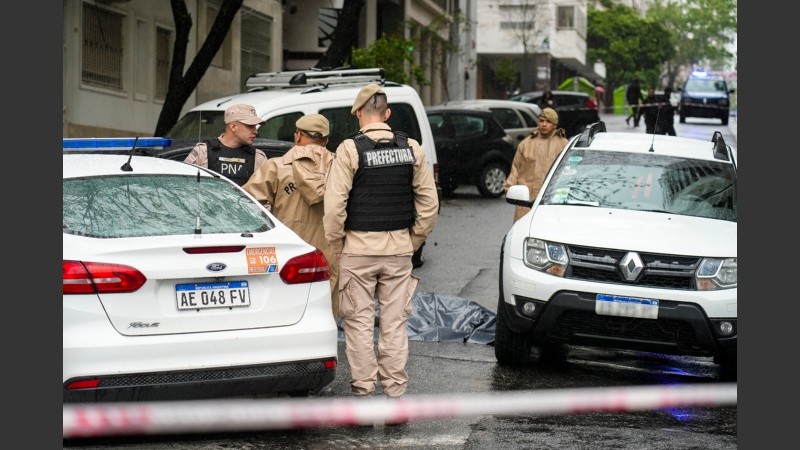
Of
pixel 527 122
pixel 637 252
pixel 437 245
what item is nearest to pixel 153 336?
pixel 637 252

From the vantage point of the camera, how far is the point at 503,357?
899 cm

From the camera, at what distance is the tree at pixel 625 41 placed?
3469 inches

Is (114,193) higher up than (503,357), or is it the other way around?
(114,193)

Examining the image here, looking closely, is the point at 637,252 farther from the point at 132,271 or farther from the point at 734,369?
the point at 132,271

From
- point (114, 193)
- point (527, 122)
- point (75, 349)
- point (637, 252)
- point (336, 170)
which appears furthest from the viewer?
point (527, 122)

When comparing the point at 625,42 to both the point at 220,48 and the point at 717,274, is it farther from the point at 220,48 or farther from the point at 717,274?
the point at 717,274

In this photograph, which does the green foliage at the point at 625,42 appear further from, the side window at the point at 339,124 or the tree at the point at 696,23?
the side window at the point at 339,124

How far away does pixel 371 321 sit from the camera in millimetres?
7355

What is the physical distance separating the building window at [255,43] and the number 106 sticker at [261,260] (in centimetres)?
2215

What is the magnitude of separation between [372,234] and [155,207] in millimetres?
1250

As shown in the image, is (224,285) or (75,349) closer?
(75,349)

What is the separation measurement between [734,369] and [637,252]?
51.0 inches

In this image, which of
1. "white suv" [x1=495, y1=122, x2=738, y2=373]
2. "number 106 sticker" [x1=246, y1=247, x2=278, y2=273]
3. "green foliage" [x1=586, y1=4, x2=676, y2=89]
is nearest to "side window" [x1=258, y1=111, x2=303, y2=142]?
"white suv" [x1=495, y1=122, x2=738, y2=373]

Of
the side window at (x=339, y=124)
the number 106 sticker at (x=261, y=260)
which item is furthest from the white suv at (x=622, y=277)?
the side window at (x=339, y=124)
